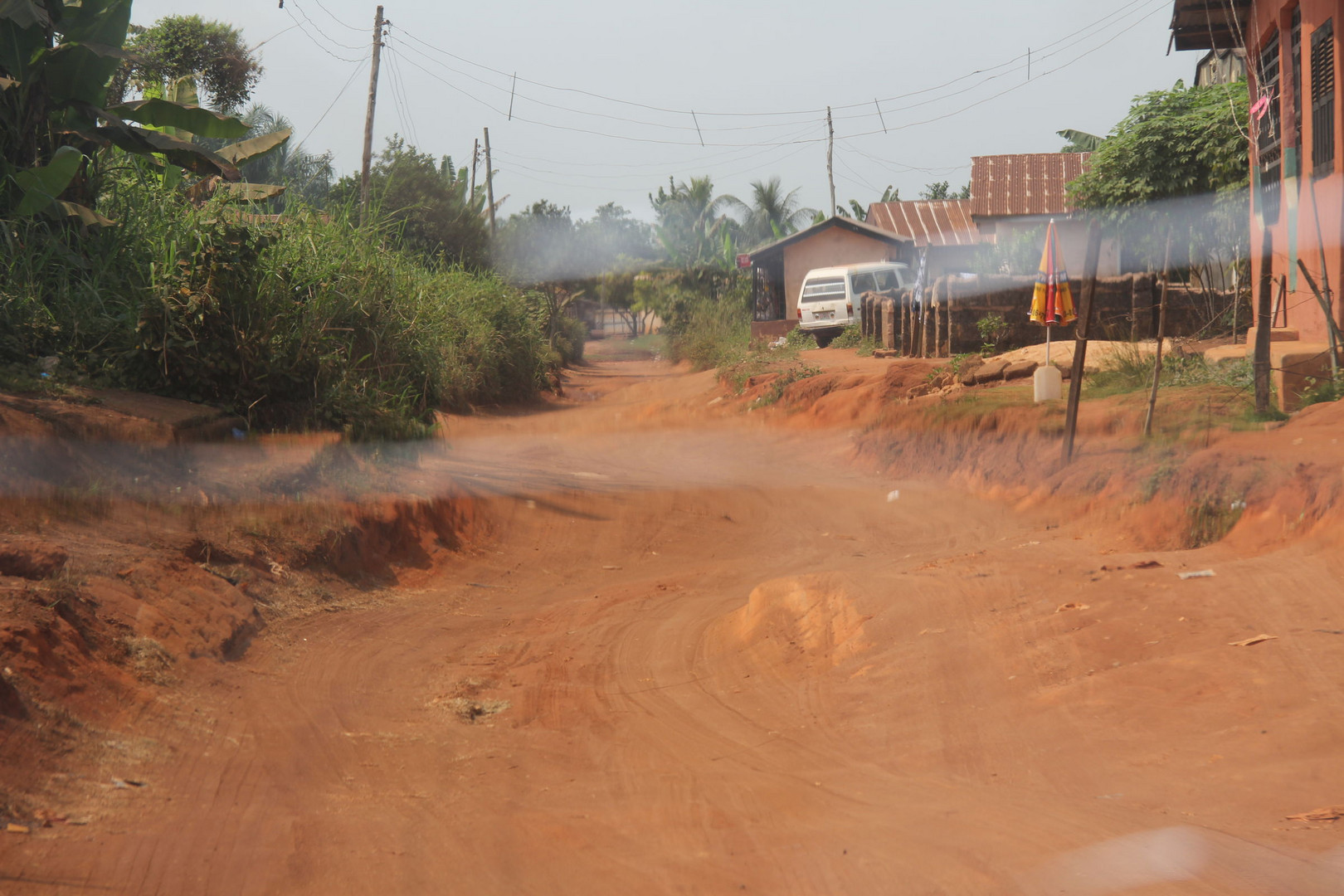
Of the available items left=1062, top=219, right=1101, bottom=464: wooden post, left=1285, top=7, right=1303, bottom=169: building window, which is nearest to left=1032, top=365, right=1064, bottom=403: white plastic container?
left=1062, top=219, right=1101, bottom=464: wooden post

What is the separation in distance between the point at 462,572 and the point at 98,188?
15.1 ft

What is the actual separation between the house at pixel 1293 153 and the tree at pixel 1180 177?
217 centimetres

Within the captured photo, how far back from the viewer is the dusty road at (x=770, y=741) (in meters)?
2.72

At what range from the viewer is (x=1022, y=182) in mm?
29844

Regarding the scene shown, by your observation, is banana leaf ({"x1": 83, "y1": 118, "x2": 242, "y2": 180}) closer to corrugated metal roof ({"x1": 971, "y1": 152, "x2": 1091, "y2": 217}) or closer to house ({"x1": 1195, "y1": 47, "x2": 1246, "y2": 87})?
house ({"x1": 1195, "y1": 47, "x2": 1246, "y2": 87})

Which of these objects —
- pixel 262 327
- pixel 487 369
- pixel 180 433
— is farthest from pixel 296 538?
pixel 487 369

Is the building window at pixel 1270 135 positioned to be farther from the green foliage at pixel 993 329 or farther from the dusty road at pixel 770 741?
the dusty road at pixel 770 741

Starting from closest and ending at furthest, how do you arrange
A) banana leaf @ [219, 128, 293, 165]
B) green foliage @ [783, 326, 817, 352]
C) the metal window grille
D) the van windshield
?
banana leaf @ [219, 128, 293, 165], the metal window grille, green foliage @ [783, 326, 817, 352], the van windshield

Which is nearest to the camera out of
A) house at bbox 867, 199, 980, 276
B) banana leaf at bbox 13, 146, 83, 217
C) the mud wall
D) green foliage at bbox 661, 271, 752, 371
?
banana leaf at bbox 13, 146, 83, 217

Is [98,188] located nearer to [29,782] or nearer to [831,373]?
[29,782]

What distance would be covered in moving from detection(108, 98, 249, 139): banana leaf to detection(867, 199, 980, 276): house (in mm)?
23875

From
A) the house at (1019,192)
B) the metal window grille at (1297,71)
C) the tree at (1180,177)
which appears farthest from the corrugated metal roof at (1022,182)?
the metal window grille at (1297,71)

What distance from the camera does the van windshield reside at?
79.3 feet

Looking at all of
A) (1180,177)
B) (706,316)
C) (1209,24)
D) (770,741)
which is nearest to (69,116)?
(770,741)
